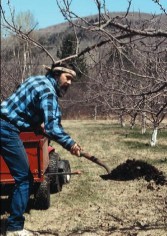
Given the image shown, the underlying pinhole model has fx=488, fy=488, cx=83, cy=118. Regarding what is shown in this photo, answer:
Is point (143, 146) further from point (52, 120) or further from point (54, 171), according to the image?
point (52, 120)

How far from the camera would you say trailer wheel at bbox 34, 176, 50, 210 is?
249 inches

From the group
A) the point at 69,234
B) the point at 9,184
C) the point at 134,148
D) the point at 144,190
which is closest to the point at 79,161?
the point at 134,148

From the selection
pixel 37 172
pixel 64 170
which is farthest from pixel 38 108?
pixel 64 170

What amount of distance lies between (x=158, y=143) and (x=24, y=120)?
10.4 meters

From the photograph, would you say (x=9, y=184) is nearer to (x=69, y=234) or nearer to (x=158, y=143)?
(x=69, y=234)

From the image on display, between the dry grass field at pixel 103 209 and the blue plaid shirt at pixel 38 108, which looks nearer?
the blue plaid shirt at pixel 38 108

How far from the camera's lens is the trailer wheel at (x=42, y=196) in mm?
6324

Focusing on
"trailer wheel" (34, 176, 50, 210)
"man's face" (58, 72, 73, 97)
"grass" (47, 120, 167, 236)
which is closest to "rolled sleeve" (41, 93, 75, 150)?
"man's face" (58, 72, 73, 97)

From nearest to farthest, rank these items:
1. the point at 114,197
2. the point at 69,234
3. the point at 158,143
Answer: the point at 69,234 < the point at 114,197 < the point at 158,143

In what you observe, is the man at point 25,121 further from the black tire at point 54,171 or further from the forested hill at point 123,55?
the black tire at point 54,171

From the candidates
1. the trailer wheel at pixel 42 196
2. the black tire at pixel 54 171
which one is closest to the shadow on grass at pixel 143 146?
the black tire at pixel 54 171

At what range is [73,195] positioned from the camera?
7305 millimetres

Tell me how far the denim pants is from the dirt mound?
12.2 feet

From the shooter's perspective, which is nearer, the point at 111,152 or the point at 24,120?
the point at 24,120
